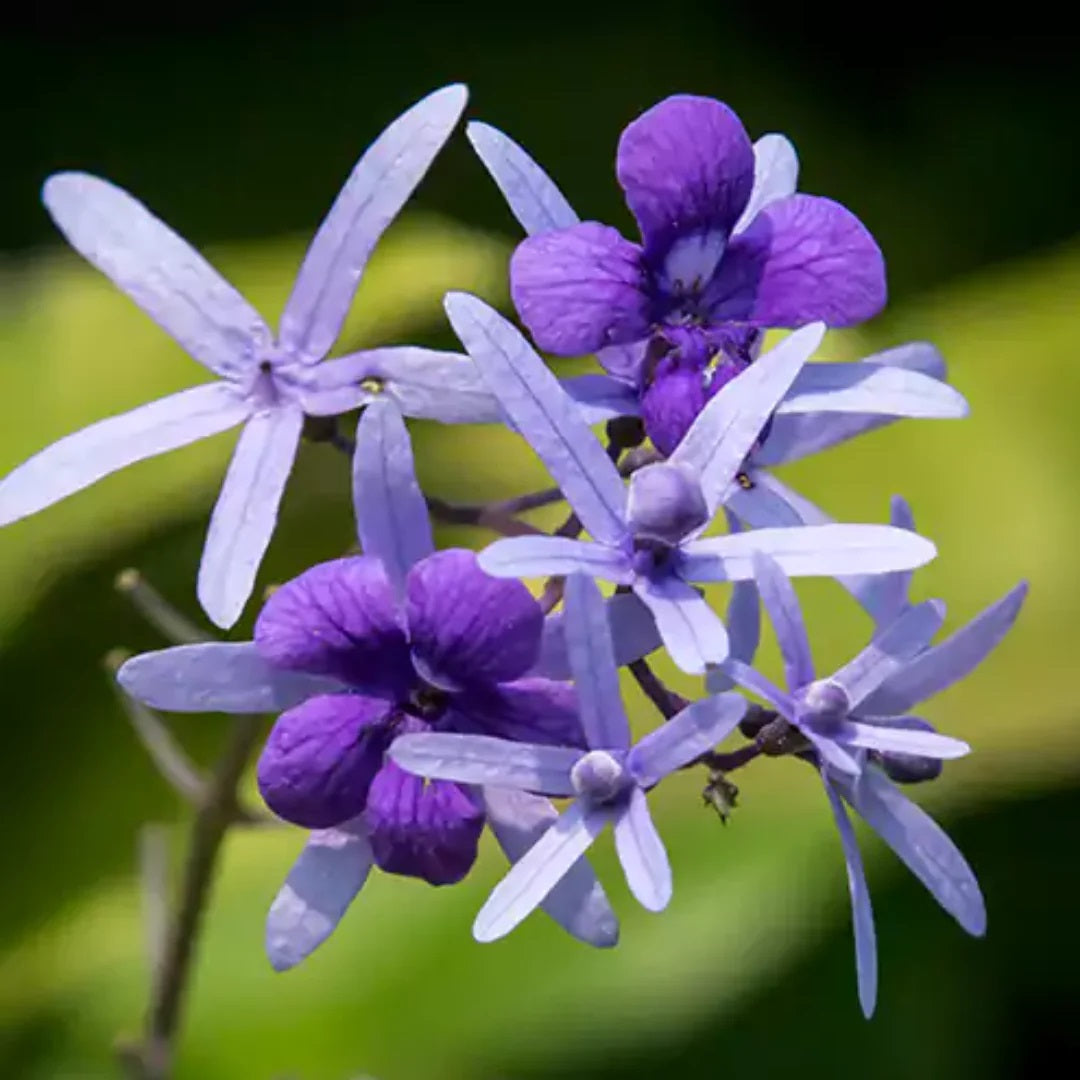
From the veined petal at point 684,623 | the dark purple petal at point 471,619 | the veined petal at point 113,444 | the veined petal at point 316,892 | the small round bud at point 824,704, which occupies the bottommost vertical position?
the small round bud at point 824,704

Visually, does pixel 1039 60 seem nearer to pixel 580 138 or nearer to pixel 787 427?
pixel 580 138

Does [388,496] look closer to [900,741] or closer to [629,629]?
[629,629]

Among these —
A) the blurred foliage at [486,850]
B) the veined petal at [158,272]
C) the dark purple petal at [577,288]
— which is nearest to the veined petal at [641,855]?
the dark purple petal at [577,288]

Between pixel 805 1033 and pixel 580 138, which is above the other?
pixel 580 138

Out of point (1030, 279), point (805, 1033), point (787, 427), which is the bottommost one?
point (805, 1033)

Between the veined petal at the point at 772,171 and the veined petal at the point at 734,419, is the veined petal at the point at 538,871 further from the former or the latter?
the veined petal at the point at 772,171

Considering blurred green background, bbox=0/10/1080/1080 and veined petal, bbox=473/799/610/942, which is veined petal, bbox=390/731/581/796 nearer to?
veined petal, bbox=473/799/610/942

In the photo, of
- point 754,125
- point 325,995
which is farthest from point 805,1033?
point 754,125
